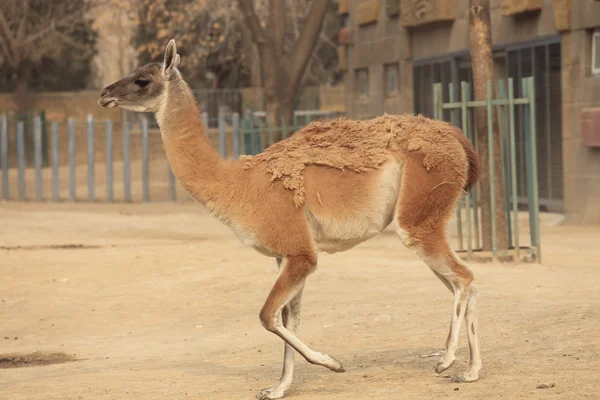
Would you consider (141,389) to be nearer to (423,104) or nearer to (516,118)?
(516,118)

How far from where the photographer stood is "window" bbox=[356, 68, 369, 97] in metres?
25.2

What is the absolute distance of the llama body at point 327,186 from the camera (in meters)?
6.71

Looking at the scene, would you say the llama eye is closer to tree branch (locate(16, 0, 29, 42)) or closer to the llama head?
the llama head

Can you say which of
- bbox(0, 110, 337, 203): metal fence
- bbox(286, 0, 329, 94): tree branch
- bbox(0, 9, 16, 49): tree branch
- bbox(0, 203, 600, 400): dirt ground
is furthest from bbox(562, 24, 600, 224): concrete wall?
bbox(0, 9, 16, 49): tree branch

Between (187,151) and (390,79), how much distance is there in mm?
17264

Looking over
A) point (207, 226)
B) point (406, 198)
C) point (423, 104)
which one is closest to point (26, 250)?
point (207, 226)

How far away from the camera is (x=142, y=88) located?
6.85 metres

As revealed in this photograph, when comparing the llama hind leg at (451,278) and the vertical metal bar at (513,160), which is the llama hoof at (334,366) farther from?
the vertical metal bar at (513,160)

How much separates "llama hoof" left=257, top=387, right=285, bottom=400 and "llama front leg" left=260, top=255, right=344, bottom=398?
0.85 feet

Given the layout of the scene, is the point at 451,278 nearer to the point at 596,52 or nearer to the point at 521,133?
the point at 596,52

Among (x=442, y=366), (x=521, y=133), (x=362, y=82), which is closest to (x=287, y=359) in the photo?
(x=442, y=366)

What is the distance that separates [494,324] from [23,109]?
107 ft

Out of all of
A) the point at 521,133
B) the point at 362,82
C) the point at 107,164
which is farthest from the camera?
the point at 362,82

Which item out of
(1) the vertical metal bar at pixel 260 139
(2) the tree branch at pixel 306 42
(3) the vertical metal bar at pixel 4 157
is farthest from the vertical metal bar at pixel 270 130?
(3) the vertical metal bar at pixel 4 157
